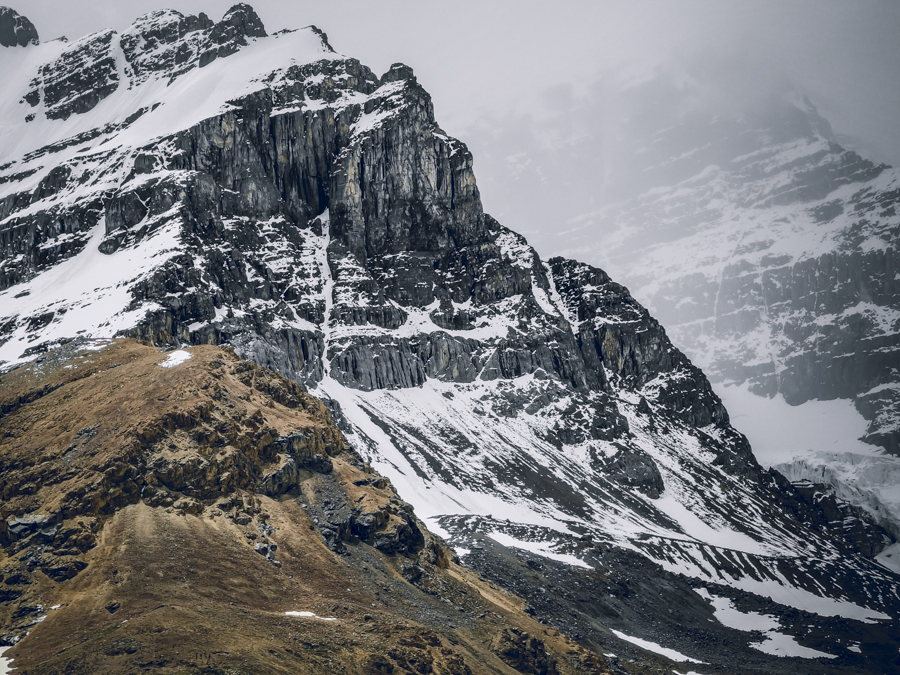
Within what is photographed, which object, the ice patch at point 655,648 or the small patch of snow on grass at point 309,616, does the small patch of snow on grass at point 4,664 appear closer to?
the small patch of snow on grass at point 309,616

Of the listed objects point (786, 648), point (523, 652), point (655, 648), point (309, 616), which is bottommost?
point (786, 648)

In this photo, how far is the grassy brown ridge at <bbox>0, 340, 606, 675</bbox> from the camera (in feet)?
197

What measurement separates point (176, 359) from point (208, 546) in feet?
110

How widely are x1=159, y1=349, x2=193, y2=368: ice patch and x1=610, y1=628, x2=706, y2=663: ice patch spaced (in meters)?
69.9

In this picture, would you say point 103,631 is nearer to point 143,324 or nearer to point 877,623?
point 143,324

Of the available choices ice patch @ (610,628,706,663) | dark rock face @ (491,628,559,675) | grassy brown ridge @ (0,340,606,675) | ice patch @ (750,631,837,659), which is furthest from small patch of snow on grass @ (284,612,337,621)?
ice patch @ (750,631,837,659)

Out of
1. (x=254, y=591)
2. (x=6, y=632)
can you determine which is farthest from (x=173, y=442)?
(x=6, y=632)

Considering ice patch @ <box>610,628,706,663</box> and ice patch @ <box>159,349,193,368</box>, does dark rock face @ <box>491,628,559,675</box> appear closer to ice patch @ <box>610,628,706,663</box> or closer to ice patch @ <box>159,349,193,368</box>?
ice patch @ <box>610,628,706,663</box>

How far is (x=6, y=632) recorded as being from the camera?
197 feet

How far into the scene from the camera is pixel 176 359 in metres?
102

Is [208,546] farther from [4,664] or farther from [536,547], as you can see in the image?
[536,547]

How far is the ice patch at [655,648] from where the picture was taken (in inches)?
4624

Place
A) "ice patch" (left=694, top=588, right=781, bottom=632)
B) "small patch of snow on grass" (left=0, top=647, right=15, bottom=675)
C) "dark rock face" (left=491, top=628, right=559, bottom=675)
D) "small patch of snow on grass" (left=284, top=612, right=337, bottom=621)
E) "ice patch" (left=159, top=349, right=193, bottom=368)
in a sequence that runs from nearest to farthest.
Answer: "small patch of snow on grass" (left=0, top=647, right=15, bottom=675), "small patch of snow on grass" (left=284, top=612, right=337, bottom=621), "dark rock face" (left=491, top=628, right=559, bottom=675), "ice patch" (left=159, top=349, right=193, bottom=368), "ice patch" (left=694, top=588, right=781, bottom=632)

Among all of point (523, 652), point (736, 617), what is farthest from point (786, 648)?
point (523, 652)
